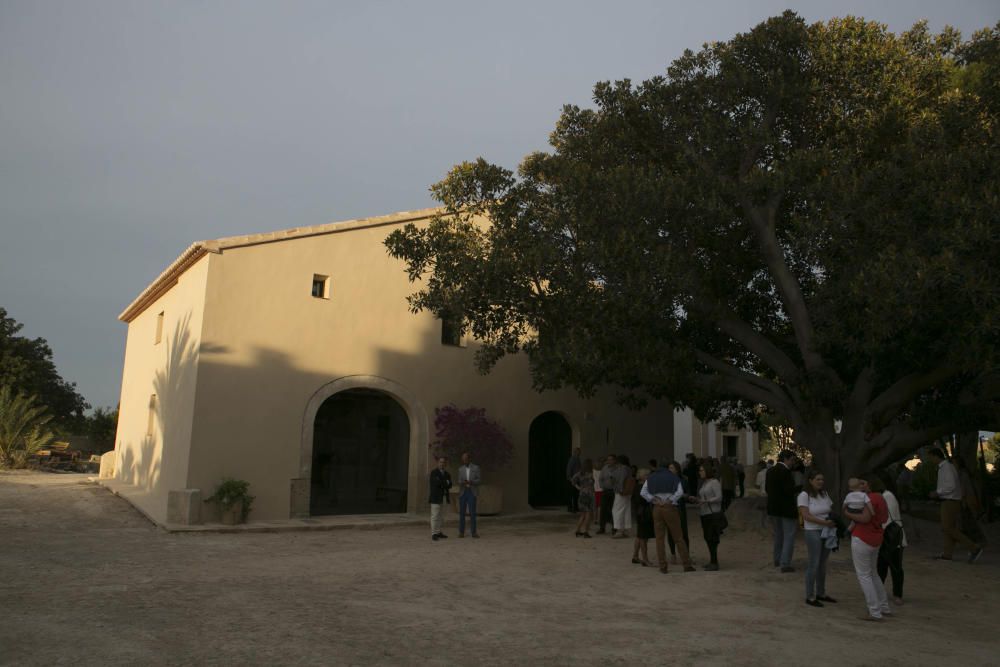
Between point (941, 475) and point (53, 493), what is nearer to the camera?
point (941, 475)

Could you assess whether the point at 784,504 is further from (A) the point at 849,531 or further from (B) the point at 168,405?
(B) the point at 168,405

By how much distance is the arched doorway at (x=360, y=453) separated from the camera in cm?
1820

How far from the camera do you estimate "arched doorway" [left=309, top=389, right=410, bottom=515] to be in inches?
717

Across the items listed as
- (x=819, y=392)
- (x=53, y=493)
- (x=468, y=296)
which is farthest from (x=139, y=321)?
(x=819, y=392)

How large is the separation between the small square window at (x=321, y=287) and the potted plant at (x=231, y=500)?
14.0ft

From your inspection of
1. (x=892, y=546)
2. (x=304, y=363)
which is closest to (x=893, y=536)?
(x=892, y=546)

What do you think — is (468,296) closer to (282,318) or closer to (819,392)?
(282,318)

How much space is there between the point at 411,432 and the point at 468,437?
1409mm

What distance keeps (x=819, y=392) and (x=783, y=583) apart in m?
4.02

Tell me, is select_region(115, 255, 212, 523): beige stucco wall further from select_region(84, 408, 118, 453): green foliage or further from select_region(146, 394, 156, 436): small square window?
select_region(84, 408, 118, 453): green foliage

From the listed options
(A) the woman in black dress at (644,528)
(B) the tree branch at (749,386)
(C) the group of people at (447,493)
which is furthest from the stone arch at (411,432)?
(A) the woman in black dress at (644,528)

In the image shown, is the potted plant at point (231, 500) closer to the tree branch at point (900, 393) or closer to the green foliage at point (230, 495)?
the green foliage at point (230, 495)

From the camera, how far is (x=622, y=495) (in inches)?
523

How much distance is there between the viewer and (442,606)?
761 centimetres
